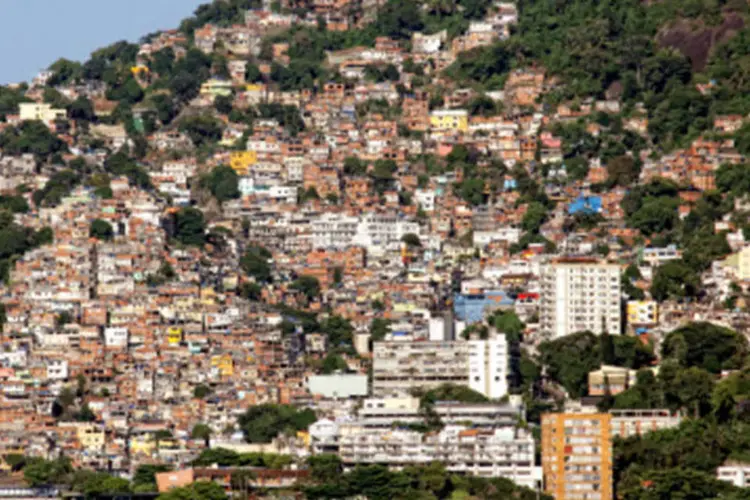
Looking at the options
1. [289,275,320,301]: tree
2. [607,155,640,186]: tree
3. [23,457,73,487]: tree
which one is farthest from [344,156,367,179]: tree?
[23,457,73,487]: tree

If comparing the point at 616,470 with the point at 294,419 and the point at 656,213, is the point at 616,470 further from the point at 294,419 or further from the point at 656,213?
the point at 656,213

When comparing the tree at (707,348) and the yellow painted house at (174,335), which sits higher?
the yellow painted house at (174,335)

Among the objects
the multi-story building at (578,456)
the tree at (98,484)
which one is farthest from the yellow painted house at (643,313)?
the tree at (98,484)

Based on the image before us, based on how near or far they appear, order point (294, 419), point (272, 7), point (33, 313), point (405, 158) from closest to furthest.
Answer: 1. point (294, 419)
2. point (33, 313)
3. point (405, 158)
4. point (272, 7)

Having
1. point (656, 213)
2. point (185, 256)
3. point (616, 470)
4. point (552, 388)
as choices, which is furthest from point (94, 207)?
→ point (616, 470)

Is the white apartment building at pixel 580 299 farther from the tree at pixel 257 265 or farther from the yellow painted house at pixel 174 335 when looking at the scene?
the tree at pixel 257 265

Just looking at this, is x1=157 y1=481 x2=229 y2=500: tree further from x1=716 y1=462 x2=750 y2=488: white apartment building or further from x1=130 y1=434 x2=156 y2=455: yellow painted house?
x1=716 y1=462 x2=750 y2=488: white apartment building

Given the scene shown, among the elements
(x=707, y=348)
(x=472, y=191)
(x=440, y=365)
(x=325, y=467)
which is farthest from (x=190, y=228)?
(x=325, y=467)
